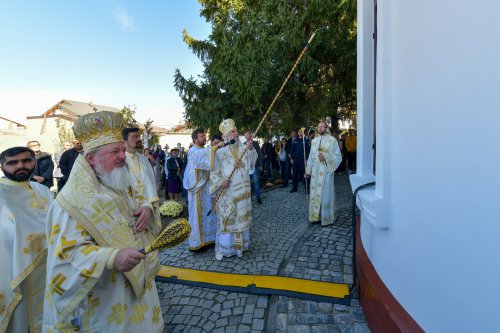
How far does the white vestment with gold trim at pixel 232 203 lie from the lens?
14.9 ft

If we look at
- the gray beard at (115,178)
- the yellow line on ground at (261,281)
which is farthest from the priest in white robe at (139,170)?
the gray beard at (115,178)

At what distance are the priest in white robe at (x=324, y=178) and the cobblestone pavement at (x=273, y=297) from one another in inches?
11.1

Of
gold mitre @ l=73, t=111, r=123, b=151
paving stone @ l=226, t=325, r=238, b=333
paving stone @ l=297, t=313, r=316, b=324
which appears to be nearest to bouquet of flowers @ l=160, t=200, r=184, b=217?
paving stone @ l=226, t=325, r=238, b=333

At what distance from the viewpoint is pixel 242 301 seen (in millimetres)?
3320

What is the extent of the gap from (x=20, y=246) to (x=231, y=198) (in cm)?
273

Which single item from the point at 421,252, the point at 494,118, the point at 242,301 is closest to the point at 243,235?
the point at 242,301

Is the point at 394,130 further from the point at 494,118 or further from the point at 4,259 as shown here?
the point at 4,259

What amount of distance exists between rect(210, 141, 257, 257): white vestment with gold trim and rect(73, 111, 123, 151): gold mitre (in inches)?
110

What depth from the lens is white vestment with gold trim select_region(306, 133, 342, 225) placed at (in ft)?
19.4

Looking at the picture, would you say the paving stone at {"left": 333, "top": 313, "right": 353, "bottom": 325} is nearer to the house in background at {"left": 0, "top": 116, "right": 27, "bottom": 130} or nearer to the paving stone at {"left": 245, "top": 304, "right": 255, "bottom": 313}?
the paving stone at {"left": 245, "top": 304, "right": 255, "bottom": 313}

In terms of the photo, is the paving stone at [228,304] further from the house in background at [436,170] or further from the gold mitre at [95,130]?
the gold mitre at [95,130]

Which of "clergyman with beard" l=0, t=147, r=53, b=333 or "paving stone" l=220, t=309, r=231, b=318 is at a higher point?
"clergyman with beard" l=0, t=147, r=53, b=333

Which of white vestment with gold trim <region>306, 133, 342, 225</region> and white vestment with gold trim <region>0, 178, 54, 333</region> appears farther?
white vestment with gold trim <region>306, 133, 342, 225</region>

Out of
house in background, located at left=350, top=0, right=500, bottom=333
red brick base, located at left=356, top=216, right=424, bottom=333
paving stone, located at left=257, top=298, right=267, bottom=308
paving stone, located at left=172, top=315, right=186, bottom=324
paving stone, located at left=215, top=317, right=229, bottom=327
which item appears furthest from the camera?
paving stone, located at left=257, top=298, right=267, bottom=308
